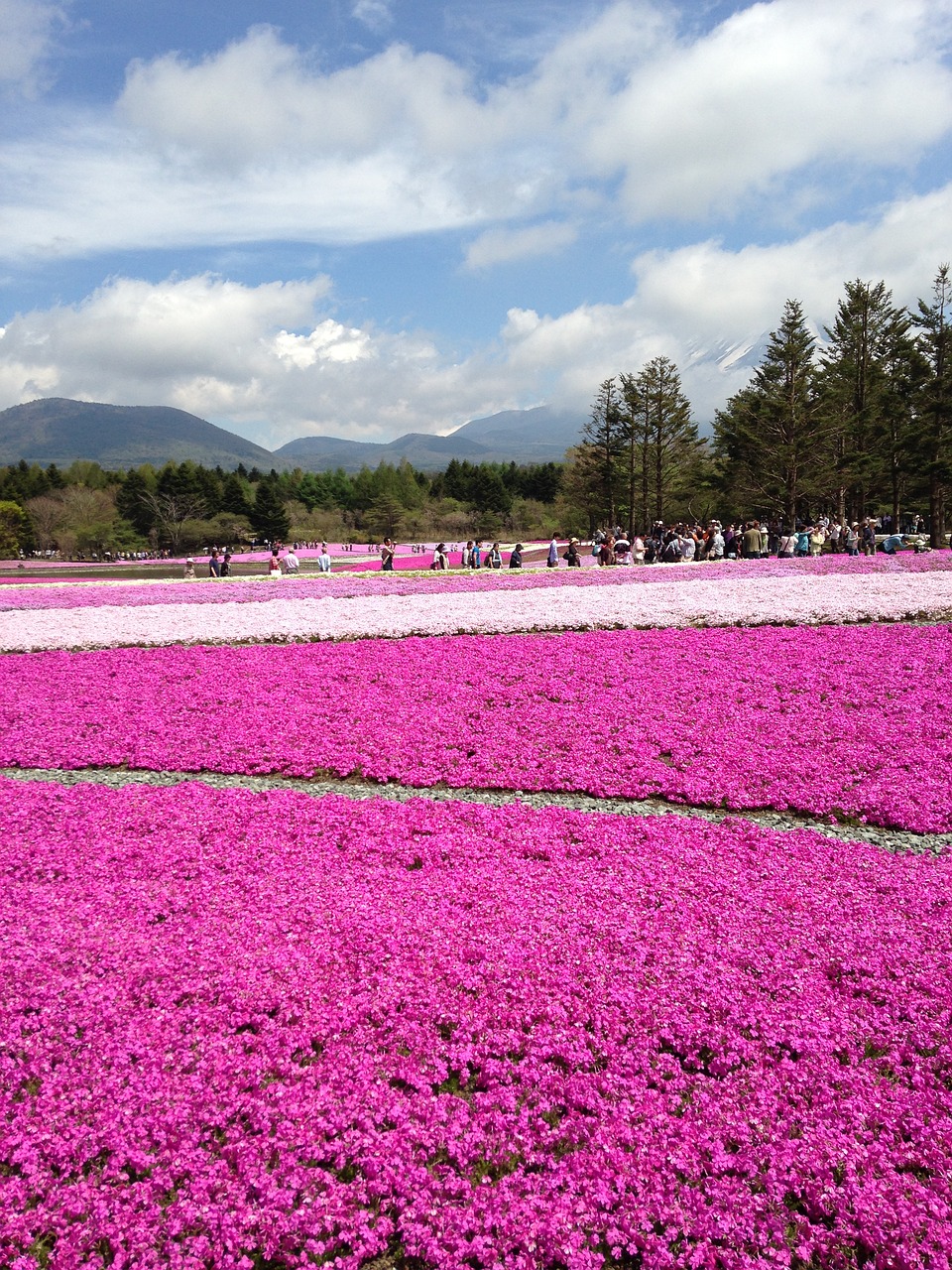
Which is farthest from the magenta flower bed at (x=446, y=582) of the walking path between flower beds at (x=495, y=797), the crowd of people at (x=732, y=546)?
the walking path between flower beds at (x=495, y=797)

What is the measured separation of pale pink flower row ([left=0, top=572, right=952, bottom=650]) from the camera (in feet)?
63.1

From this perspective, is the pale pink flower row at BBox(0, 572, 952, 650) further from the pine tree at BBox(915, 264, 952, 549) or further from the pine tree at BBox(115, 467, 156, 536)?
the pine tree at BBox(115, 467, 156, 536)

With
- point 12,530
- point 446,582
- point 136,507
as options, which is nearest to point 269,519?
point 136,507

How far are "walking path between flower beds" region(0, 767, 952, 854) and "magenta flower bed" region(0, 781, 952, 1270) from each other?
29.0 inches

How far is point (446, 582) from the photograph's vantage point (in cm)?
2977

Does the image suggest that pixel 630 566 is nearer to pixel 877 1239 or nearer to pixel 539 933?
pixel 539 933

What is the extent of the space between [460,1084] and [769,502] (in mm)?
63509

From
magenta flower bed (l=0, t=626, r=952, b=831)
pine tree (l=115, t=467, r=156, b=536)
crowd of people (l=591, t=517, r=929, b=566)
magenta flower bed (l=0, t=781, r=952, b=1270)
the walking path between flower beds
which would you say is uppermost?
pine tree (l=115, t=467, r=156, b=536)

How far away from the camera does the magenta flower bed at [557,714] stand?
31.5 ft

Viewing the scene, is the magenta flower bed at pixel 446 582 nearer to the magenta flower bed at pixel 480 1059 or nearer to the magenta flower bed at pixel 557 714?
the magenta flower bed at pixel 557 714

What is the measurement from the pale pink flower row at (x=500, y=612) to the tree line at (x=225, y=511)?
196 feet

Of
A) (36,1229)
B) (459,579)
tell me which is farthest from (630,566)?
(36,1229)

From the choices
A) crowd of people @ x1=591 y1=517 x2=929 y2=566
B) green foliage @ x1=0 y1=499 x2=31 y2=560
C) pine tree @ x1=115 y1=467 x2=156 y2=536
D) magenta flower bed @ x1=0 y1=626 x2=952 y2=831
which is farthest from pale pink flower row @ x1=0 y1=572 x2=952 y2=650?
pine tree @ x1=115 y1=467 x2=156 y2=536

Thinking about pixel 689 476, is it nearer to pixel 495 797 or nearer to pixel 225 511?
pixel 225 511
